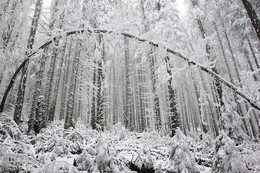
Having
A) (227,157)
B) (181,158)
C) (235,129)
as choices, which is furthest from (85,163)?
(235,129)

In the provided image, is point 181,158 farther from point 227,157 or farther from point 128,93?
point 128,93

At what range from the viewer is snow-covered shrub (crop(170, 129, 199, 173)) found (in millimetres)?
4824

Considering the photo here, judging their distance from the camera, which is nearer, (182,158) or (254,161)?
(254,161)

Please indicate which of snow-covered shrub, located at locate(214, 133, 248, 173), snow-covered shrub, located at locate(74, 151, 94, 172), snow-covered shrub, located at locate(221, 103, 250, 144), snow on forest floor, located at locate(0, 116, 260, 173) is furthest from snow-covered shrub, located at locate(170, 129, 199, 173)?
snow-covered shrub, located at locate(74, 151, 94, 172)

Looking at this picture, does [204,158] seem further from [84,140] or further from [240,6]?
[240,6]

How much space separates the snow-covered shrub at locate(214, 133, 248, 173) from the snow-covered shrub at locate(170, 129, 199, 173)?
2.44ft

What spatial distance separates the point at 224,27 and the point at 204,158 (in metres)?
15.7

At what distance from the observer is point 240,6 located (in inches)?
510

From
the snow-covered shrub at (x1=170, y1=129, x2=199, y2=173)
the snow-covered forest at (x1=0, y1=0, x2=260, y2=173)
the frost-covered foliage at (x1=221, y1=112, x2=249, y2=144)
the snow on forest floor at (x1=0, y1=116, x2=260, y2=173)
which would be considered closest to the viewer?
the snow-covered forest at (x1=0, y1=0, x2=260, y2=173)

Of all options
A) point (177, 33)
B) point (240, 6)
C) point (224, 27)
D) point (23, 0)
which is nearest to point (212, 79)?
point (23, 0)

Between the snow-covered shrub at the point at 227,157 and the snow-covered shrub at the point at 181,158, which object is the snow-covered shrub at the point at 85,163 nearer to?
the snow-covered shrub at the point at 181,158

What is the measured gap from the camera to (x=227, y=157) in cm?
424

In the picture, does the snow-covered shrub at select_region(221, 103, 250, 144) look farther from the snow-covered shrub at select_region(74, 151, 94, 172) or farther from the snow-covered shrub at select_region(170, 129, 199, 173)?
the snow-covered shrub at select_region(74, 151, 94, 172)

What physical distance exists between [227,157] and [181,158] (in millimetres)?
1353
